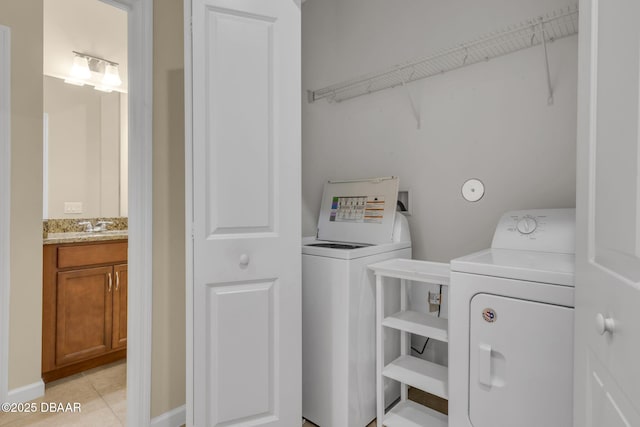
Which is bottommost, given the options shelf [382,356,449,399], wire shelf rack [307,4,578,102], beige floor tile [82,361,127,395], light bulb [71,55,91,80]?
beige floor tile [82,361,127,395]

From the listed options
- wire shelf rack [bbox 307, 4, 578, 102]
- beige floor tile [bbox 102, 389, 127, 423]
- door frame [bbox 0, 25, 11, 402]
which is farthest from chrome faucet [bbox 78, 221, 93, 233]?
wire shelf rack [bbox 307, 4, 578, 102]

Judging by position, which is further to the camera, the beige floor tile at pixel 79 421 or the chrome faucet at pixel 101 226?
the chrome faucet at pixel 101 226

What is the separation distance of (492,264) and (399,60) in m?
1.51

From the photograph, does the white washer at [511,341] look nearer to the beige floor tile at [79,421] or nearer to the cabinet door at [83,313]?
the beige floor tile at [79,421]

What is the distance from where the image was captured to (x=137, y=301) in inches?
64.4

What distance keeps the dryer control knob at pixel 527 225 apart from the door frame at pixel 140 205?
5.81 ft

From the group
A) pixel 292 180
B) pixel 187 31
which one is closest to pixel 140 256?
pixel 292 180

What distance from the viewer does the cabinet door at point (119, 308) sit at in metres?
2.47

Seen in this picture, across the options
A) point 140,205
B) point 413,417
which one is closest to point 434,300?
point 413,417

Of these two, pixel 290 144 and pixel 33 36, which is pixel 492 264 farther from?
pixel 33 36

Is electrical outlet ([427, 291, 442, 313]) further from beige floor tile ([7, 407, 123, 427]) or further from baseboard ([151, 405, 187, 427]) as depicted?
beige floor tile ([7, 407, 123, 427])

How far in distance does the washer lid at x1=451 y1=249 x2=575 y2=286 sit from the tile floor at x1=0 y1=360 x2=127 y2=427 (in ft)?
6.38

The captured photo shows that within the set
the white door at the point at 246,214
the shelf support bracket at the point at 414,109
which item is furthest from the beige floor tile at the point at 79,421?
the shelf support bracket at the point at 414,109

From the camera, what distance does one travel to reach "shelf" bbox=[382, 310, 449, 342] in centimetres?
148
